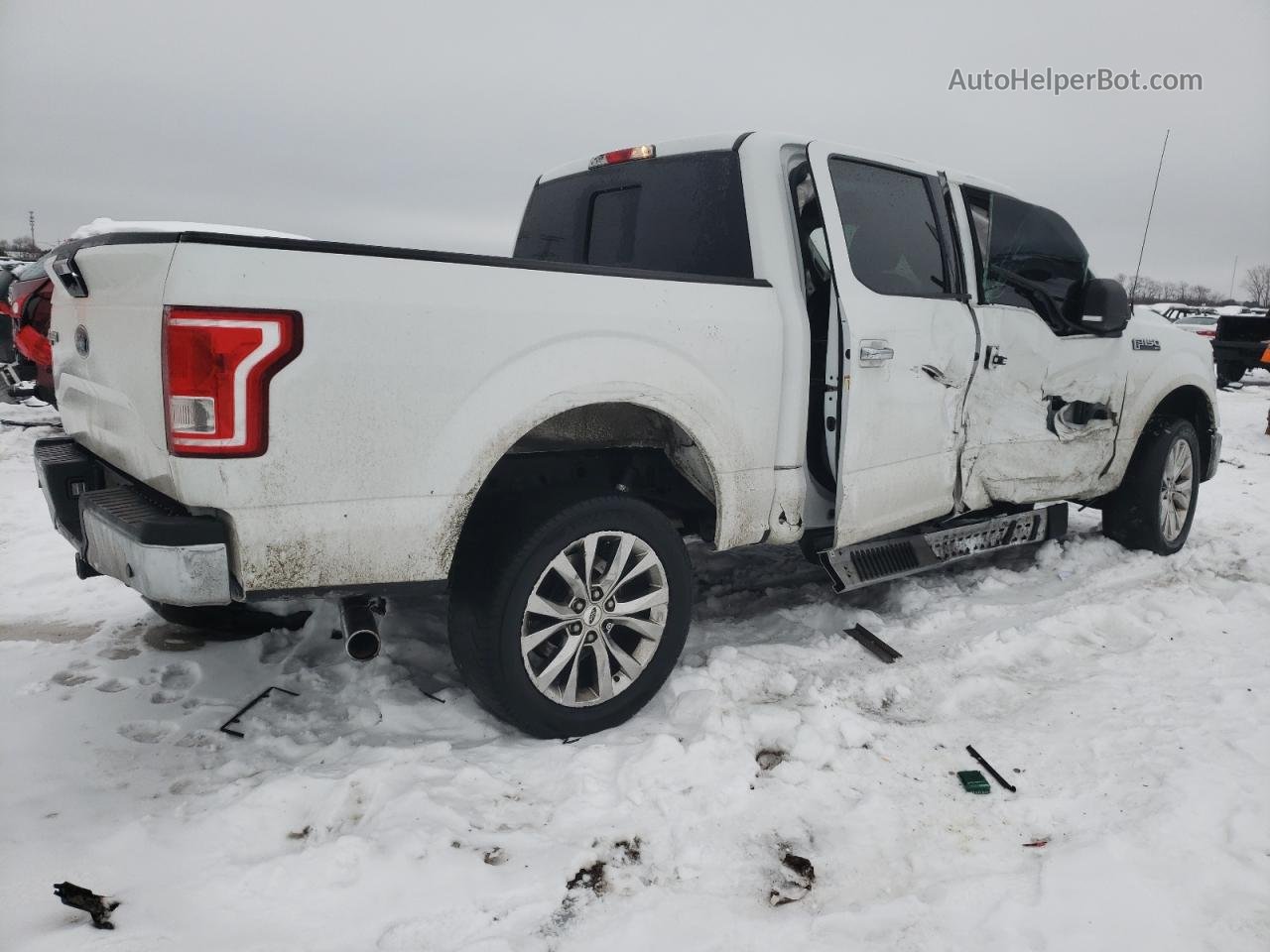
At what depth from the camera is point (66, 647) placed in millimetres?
3389

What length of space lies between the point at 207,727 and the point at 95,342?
132 centimetres

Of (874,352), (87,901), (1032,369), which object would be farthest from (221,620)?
(1032,369)

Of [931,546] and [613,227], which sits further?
[931,546]

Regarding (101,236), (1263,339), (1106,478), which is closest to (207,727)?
(101,236)

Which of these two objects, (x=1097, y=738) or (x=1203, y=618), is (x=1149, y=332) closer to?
(x=1203, y=618)

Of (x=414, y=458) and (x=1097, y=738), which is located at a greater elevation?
(x=414, y=458)

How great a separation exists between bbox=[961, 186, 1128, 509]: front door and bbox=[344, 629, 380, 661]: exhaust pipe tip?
9.44 ft

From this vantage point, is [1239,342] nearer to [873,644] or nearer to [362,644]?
[873,644]

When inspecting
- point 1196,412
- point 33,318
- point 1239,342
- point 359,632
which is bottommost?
point 1239,342

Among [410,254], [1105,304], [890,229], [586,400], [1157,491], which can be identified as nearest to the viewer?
[410,254]

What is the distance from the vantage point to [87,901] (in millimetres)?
1962

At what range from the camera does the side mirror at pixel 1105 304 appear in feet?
13.9

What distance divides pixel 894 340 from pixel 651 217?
1.20m

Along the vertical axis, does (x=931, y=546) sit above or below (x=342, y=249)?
below
